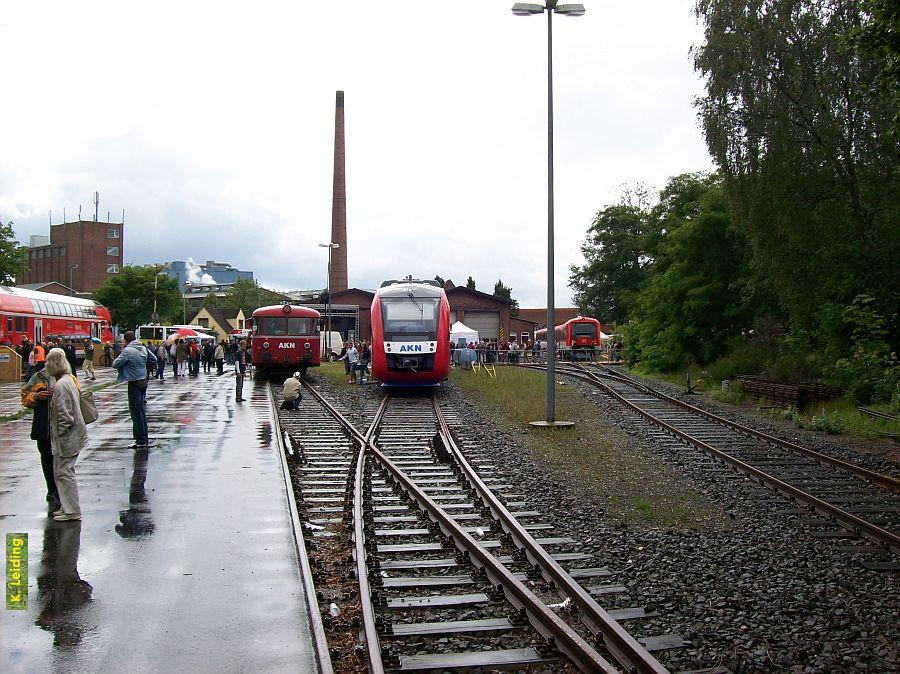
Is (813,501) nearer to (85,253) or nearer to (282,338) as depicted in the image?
(282,338)

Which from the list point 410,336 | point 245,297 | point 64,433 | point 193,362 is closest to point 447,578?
point 64,433

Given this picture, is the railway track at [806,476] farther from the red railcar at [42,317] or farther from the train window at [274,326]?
the red railcar at [42,317]

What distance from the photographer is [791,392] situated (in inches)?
769

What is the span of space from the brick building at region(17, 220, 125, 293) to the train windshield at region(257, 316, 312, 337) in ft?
242

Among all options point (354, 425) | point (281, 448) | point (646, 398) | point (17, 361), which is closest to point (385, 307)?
point (354, 425)

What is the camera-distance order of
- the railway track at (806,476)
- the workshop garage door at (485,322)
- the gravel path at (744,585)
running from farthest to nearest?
the workshop garage door at (485,322), the railway track at (806,476), the gravel path at (744,585)

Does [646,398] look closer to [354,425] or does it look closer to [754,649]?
[354,425]

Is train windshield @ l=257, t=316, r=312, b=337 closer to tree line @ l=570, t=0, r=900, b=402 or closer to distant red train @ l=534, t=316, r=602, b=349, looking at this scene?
tree line @ l=570, t=0, r=900, b=402

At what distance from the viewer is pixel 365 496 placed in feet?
30.6

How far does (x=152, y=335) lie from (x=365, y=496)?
1740 inches

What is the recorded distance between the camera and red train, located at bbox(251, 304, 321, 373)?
29297 mm

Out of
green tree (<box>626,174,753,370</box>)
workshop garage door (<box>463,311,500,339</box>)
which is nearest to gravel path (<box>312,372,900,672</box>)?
green tree (<box>626,174,753,370</box>)

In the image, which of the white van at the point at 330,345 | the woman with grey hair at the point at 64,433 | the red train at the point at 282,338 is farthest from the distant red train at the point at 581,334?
the woman with grey hair at the point at 64,433

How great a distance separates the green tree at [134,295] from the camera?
64.4 metres
